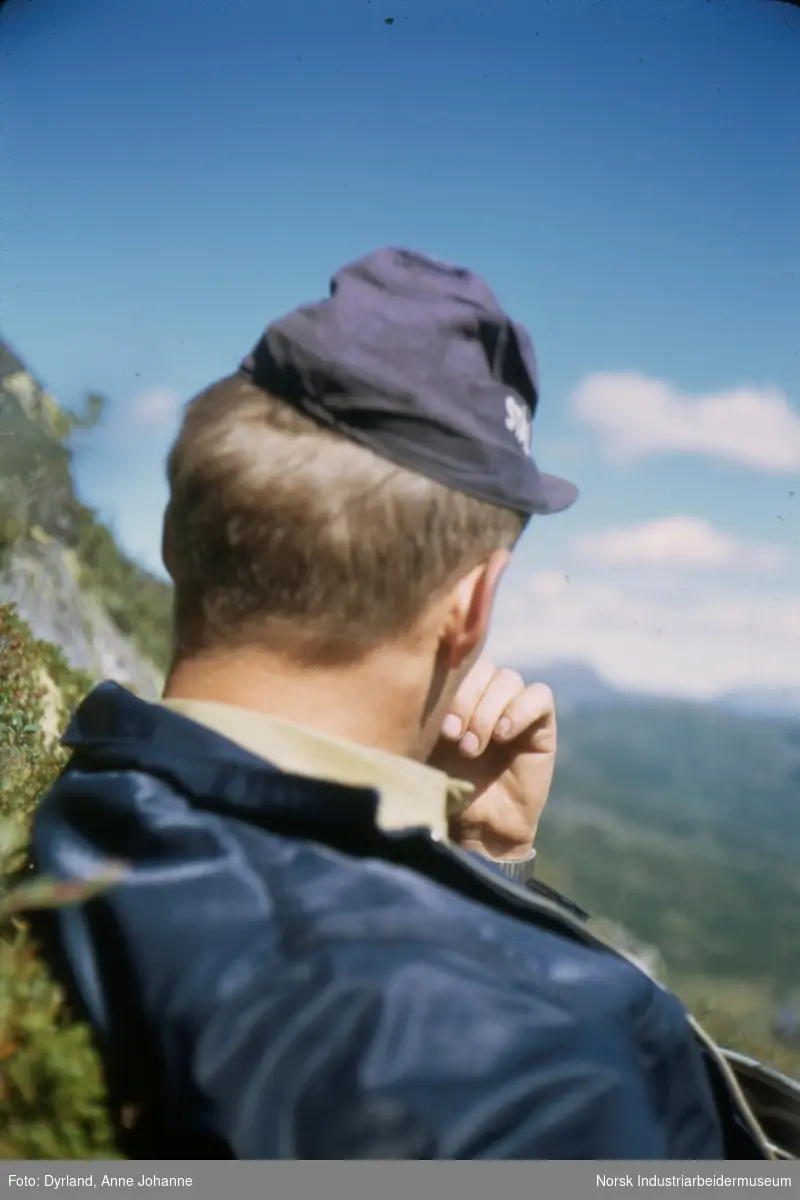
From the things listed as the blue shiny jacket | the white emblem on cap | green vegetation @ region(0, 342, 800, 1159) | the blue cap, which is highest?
the blue cap

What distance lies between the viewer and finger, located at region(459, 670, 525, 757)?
2668 mm

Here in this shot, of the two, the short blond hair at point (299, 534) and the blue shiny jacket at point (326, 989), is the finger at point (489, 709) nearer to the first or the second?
the short blond hair at point (299, 534)

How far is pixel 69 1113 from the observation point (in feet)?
4.80

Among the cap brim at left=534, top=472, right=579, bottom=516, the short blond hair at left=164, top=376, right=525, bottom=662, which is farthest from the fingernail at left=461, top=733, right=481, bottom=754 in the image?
the short blond hair at left=164, top=376, right=525, bottom=662

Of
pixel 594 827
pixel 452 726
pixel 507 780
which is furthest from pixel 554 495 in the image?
pixel 594 827

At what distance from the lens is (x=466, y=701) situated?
267cm

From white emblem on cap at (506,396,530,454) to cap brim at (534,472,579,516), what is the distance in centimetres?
8

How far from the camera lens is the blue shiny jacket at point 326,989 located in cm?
129

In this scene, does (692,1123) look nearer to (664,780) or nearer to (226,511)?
(226,511)

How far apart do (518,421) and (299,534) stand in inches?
17.9

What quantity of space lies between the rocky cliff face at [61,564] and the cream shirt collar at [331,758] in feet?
5.53

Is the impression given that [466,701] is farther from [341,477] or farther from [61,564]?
[61,564]

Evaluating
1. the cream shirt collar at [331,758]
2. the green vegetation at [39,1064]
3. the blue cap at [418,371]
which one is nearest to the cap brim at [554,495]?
the blue cap at [418,371]

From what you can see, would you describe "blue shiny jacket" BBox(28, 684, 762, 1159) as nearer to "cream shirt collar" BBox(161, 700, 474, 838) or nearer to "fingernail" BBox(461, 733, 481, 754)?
"cream shirt collar" BBox(161, 700, 474, 838)
